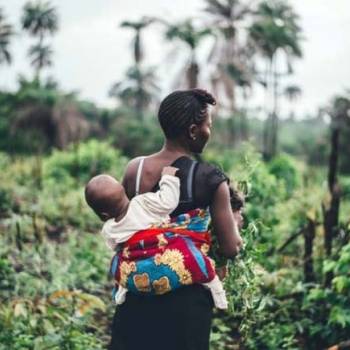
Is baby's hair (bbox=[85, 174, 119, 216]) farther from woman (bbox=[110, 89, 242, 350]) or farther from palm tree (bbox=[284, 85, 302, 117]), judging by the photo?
palm tree (bbox=[284, 85, 302, 117])

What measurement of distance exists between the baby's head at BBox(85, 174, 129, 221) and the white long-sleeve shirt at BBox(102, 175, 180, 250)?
0.03m

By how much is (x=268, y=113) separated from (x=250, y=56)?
7547 millimetres

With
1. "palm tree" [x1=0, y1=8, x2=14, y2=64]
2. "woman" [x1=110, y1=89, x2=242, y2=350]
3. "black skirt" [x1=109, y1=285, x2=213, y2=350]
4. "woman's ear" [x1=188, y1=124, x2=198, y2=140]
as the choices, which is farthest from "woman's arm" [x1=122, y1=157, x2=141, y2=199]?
"palm tree" [x1=0, y1=8, x2=14, y2=64]

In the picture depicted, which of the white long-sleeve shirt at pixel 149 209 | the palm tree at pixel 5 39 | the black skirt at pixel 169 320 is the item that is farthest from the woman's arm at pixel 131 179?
the palm tree at pixel 5 39

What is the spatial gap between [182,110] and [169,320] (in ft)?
2.36

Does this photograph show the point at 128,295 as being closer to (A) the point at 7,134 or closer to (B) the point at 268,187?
(B) the point at 268,187

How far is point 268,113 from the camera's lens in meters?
37.0

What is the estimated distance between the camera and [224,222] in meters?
2.30

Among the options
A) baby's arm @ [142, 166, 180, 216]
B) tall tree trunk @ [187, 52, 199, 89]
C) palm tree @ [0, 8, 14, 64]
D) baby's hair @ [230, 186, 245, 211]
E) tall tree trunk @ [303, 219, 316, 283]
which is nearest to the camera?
baby's arm @ [142, 166, 180, 216]

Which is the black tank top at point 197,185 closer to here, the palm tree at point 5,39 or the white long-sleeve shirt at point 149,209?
the white long-sleeve shirt at point 149,209

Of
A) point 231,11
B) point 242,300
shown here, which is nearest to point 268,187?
point 242,300

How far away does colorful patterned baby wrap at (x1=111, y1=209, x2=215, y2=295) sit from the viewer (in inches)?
89.3

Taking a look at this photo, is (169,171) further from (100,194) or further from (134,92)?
(134,92)

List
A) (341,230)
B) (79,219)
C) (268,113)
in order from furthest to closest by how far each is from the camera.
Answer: (268,113), (79,219), (341,230)
